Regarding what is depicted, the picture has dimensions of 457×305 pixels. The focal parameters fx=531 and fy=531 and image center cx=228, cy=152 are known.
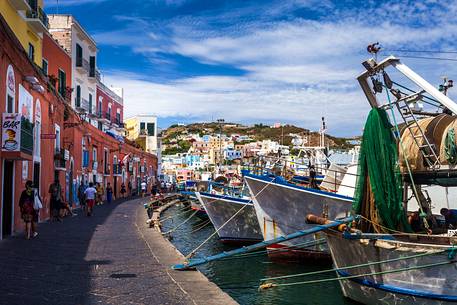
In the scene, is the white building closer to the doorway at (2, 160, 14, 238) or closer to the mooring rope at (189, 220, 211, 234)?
the mooring rope at (189, 220, 211, 234)

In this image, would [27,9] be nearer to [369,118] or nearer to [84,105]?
[369,118]

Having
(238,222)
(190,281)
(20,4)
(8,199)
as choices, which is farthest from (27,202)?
(20,4)

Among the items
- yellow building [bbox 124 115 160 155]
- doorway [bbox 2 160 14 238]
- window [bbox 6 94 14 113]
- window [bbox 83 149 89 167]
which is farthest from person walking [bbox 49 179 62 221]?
yellow building [bbox 124 115 160 155]

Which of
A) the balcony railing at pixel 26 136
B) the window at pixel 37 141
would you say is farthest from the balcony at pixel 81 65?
the balcony railing at pixel 26 136

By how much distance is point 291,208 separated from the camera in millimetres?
16344

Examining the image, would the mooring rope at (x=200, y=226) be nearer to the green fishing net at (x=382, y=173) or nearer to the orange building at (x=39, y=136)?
the orange building at (x=39, y=136)

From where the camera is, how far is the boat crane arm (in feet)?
32.0

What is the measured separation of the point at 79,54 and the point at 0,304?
1296 inches

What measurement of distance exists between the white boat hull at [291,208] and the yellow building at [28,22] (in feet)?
33.4

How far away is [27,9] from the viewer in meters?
21.1

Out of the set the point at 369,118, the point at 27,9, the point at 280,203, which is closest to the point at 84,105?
the point at 27,9

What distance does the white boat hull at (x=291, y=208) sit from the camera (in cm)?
1552

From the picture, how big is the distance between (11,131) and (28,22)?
1069cm

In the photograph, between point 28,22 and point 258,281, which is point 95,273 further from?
point 28,22
